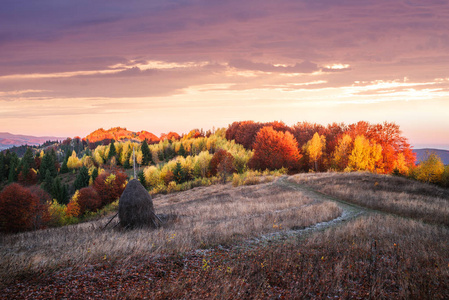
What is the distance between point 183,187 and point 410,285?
178 feet

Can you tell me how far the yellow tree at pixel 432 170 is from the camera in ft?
129

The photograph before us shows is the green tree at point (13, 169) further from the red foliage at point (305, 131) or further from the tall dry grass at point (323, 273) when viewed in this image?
the tall dry grass at point (323, 273)

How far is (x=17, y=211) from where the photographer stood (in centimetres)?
4984

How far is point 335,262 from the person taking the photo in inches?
320

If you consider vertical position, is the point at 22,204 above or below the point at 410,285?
below

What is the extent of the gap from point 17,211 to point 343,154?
63996 mm

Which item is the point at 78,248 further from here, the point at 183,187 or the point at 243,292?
the point at 183,187

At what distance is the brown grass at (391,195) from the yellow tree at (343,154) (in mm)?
23336

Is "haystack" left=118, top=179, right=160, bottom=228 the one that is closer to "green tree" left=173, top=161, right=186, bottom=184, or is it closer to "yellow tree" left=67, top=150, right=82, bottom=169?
"green tree" left=173, top=161, right=186, bottom=184

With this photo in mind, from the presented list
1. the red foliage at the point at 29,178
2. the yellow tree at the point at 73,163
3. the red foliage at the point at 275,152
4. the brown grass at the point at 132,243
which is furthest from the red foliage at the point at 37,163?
the brown grass at the point at 132,243

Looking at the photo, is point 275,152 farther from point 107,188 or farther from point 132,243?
point 107,188

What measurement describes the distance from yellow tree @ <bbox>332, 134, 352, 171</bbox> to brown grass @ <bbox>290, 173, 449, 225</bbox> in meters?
23.3

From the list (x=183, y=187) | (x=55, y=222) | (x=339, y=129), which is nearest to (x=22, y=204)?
(x=55, y=222)

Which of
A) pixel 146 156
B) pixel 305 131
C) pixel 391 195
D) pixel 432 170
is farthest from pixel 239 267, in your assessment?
pixel 146 156
